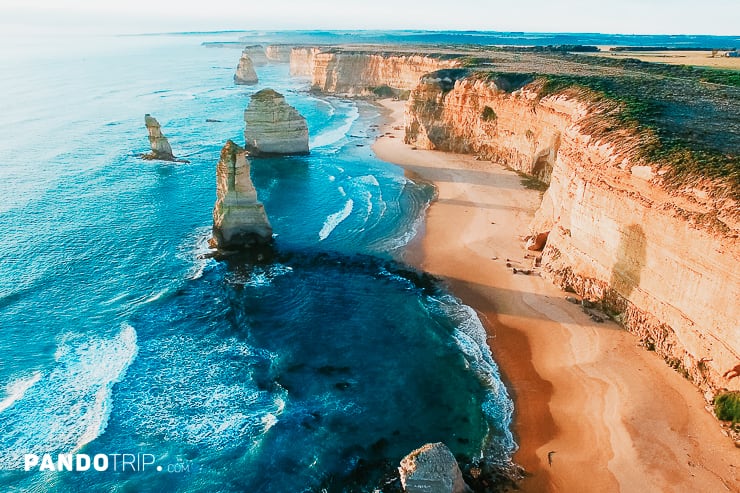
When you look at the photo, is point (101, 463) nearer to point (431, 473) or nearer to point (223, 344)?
point (223, 344)

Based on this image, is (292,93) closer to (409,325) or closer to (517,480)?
(409,325)

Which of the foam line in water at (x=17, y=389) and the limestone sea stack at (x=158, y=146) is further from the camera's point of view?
the limestone sea stack at (x=158, y=146)

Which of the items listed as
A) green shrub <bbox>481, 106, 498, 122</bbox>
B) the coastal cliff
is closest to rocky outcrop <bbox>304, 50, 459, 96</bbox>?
the coastal cliff

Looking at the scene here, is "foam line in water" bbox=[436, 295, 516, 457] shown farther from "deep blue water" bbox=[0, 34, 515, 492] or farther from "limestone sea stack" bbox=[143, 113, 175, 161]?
→ "limestone sea stack" bbox=[143, 113, 175, 161]

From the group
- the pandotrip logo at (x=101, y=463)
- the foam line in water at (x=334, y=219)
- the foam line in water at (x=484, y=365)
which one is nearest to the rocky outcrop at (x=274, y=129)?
the foam line in water at (x=334, y=219)

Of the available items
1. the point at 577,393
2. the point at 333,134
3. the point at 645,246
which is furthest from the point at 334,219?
the point at 333,134

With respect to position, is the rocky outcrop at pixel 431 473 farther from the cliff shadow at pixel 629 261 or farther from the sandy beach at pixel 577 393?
the cliff shadow at pixel 629 261
